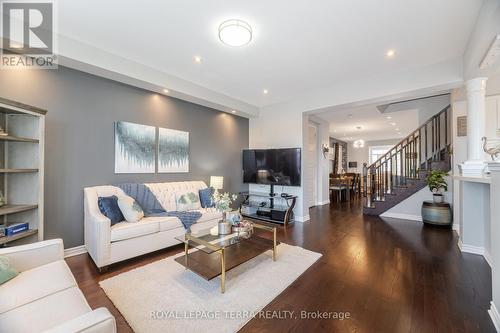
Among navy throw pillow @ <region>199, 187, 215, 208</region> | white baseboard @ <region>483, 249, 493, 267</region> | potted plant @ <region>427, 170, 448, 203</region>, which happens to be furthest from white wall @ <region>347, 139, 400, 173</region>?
navy throw pillow @ <region>199, 187, 215, 208</region>

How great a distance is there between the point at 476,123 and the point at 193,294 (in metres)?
4.20

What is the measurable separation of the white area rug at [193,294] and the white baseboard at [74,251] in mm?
1147

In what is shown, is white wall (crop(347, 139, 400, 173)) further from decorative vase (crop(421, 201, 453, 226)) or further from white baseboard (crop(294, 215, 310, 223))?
white baseboard (crop(294, 215, 310, 223))

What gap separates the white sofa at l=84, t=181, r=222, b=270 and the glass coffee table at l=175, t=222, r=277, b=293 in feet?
2.09

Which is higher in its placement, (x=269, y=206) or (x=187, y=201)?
(x=187, y=201)

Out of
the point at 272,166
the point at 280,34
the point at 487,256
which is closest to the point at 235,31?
the point at 280,34

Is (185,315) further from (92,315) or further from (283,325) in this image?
(92,315)

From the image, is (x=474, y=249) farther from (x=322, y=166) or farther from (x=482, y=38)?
(x=322, y=166)

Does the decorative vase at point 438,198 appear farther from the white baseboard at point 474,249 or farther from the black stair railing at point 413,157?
the white baseboard at point 474,249

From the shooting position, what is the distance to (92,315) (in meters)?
0.95

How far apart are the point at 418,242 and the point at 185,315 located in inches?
149

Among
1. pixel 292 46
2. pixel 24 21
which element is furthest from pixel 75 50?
pixel 292 46

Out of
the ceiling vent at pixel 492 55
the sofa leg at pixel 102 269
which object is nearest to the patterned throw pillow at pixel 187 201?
the sofa leg at pixel 102 269

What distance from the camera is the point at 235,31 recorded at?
2.41 metres
